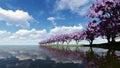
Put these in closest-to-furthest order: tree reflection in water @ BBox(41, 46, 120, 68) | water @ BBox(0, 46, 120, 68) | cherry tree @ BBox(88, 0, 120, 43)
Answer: tree reflection in water @ BBox(41, 46, 120, 68) < water @ BBox(0, 46, 120, 68) < cherry tree @ BBox(88, 0, 120, 43)

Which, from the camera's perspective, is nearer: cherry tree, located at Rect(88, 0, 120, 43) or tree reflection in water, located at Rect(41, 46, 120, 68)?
tree reflection in water, located at Rect(41, 46, 120, 68)

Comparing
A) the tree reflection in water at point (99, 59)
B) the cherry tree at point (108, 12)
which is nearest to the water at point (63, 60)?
the tree reflection in water at point (99, 59)

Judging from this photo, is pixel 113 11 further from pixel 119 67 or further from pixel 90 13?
pixel 119 67

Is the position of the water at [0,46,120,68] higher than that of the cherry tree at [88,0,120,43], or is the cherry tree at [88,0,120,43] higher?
the cherry tree at [88,0,120,43]

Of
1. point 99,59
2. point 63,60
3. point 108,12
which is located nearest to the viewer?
Answer: point 99,59

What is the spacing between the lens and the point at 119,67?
2117cm

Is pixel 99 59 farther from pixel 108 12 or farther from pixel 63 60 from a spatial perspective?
pixel 108 12

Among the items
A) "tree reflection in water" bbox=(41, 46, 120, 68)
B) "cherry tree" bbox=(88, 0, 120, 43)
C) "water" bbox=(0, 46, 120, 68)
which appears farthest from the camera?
"cherry tree" bbox=(88, 0, 120, 43)

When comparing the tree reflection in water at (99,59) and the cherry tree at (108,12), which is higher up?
the cherry tree at (108,12)

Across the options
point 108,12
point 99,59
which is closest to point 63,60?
point 99,59

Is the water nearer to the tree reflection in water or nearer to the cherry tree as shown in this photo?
the tree reflection in water

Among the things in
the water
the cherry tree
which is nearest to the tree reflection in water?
the water

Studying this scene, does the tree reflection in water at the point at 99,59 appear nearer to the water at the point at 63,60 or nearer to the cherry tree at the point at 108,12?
the water at the point at 63,60

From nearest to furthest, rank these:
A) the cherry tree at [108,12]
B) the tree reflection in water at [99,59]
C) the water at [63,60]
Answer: the tree reflection in water at [99,59] → the water at [63,60] → the cherry tree at [108,12]
